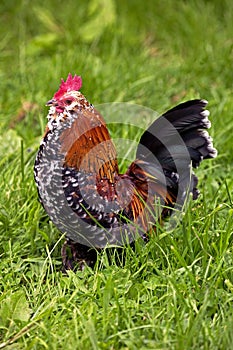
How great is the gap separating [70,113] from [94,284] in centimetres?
75

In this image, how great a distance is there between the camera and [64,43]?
5211 millimetres

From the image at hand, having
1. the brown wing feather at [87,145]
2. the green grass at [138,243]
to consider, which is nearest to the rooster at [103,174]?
the brown wing feather at [87,145]

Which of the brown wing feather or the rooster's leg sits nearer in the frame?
the brown wing feather

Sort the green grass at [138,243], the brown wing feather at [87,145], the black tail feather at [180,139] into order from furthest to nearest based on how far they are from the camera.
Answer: the black tail feather at [180,139]
the brown wing feather at [87,145]
the green grass at [138,243]

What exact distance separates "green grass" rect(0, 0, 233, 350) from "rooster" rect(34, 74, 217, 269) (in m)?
0.11

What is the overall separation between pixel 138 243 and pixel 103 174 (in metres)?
0.35

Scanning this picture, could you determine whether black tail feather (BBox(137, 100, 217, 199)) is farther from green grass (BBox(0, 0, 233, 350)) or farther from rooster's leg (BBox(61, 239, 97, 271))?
rooster's leg (BBox(61, 239, 97, 271))

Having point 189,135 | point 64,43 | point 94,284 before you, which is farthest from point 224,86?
point 94,284

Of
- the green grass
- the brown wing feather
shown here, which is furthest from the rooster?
the green grass

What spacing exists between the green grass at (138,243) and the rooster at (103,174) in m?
0.11

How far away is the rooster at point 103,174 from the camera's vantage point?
2.56 metres

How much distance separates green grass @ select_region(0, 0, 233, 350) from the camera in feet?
7.54

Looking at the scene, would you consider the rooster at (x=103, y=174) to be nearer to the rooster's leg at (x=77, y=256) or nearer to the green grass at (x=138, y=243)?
the rooster's leg at (x=77, y=256)

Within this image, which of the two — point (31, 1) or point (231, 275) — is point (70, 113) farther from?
point (31, 1)
